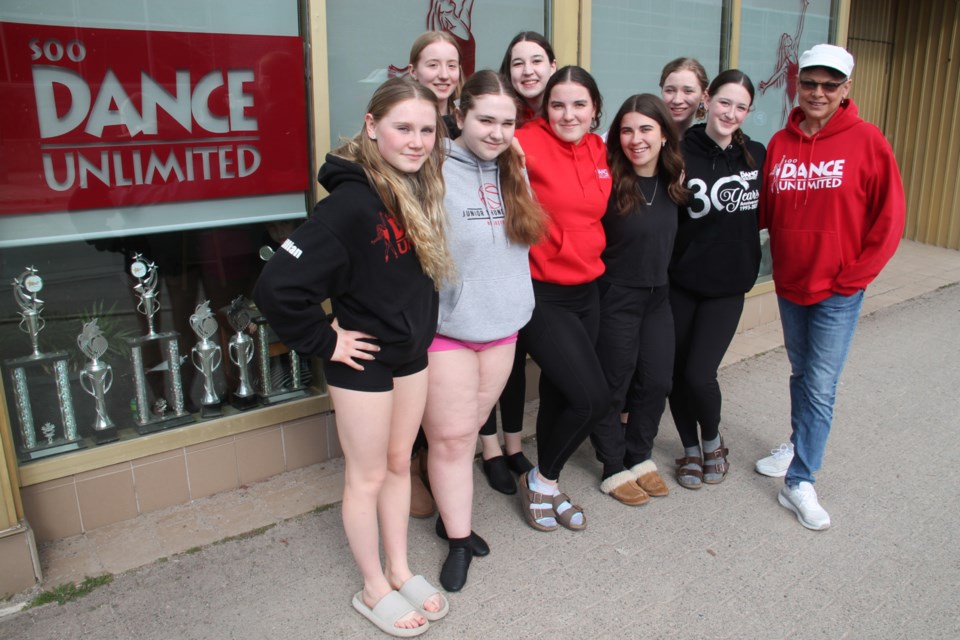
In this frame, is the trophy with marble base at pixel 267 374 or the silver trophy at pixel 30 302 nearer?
the silver trophy at pixel 30 302

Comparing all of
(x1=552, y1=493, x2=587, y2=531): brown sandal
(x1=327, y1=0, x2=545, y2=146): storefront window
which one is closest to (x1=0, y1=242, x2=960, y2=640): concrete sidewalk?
(x1=552, y1=493, x2=587, y2=531): brown sandal

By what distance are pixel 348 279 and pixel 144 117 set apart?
4.59 ft

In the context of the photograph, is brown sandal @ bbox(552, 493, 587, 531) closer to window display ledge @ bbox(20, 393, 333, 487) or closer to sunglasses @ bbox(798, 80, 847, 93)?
window display ledge @ bbox(20, 393, 333, 487)

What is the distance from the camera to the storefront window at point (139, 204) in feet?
9.78

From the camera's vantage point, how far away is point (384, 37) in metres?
3.88

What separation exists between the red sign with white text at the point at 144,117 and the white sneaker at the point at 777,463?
252 centimetres

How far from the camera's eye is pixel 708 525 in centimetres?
339

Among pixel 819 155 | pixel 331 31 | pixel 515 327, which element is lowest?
pixel 515 327

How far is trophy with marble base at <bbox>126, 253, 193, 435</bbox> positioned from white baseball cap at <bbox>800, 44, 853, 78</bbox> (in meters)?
2.81

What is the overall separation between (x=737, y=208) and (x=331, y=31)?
1.98 meters

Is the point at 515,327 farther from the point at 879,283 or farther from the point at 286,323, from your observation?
the point at 879,283

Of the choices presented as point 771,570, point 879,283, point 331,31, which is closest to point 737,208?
point 771,570

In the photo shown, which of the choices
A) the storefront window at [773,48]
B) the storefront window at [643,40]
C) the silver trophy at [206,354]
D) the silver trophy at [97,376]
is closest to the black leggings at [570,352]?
the silver trophy at [206,354]

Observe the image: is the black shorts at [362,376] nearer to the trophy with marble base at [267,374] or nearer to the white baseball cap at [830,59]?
the trophy with marble base at [267,374]
